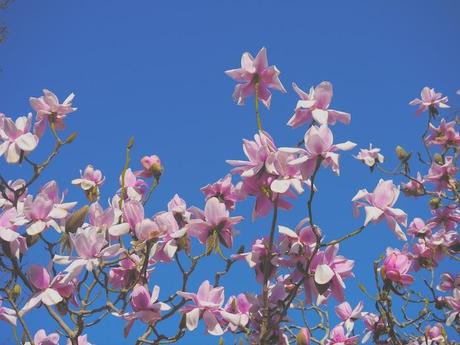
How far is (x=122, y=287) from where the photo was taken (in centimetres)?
157

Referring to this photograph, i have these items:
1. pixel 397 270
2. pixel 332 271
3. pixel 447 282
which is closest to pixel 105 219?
pixel 332 271

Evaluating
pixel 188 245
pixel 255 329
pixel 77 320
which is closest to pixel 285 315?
pixel 255 329

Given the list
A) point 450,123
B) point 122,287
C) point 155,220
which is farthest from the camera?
point 450,123

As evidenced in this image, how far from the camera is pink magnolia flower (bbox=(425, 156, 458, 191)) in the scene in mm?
3360

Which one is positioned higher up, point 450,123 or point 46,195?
point 450,123

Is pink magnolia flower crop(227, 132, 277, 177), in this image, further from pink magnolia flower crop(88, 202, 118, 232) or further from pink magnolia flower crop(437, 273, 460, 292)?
pink magnolia flower crop(437, 273, 460, 292)

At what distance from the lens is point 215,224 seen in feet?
4.74

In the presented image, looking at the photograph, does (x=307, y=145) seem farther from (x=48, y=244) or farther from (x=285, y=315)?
→ (x=48, y=244)

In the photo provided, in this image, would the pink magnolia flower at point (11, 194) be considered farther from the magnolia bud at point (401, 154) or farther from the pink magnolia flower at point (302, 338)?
the magnolia bud at point (401, 154)

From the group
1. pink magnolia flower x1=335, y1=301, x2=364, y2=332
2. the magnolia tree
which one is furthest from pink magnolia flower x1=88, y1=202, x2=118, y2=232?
pink magnolia flower x1=335, y1=301, x2=364, y2=332

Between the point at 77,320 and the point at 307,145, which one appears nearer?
the point at 307,145

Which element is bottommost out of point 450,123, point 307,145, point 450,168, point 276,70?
→ point 307,145

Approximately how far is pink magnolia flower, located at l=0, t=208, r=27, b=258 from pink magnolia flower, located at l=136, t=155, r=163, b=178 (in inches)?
19.1

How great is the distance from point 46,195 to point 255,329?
0.77 meters
